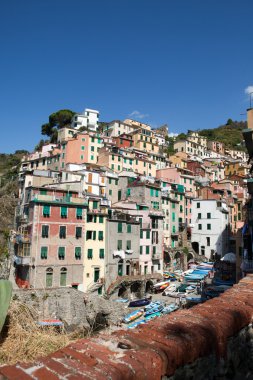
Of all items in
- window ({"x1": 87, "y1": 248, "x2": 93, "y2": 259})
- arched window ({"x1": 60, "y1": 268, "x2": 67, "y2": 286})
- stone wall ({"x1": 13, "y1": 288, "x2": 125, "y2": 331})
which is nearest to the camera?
stone wall ({"x1": 13, "y1": 288, "x2": 125, "y2": 331})

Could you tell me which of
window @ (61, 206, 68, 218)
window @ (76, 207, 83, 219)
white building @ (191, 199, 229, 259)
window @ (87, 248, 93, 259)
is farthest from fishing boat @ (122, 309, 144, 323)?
white building @ (191, 199, 229, 259)

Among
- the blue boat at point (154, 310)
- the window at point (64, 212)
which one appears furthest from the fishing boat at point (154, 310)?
the window at point (64, 212)

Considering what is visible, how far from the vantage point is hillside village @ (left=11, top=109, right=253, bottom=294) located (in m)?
37.9

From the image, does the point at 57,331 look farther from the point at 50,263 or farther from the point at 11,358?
the point at 50,263

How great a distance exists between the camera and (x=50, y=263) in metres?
37.1

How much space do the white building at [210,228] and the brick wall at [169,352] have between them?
56.8m

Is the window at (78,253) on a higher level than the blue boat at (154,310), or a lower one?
higher

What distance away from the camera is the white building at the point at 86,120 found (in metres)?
94.1

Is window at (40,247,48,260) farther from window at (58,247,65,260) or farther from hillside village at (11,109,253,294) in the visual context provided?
window at (58,247,65,260)

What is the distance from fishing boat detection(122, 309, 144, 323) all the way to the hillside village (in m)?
7.60

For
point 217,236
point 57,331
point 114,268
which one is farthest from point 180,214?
point 57,331

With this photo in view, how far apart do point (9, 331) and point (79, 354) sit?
2.32 m

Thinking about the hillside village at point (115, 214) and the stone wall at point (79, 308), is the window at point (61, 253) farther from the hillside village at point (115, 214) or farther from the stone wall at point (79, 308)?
the stone wall at point (79, 308)

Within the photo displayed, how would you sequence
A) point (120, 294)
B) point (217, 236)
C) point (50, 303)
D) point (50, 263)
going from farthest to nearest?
point (217, 236)
point (120, 294)
point (50, 263)
point (50, 303)
